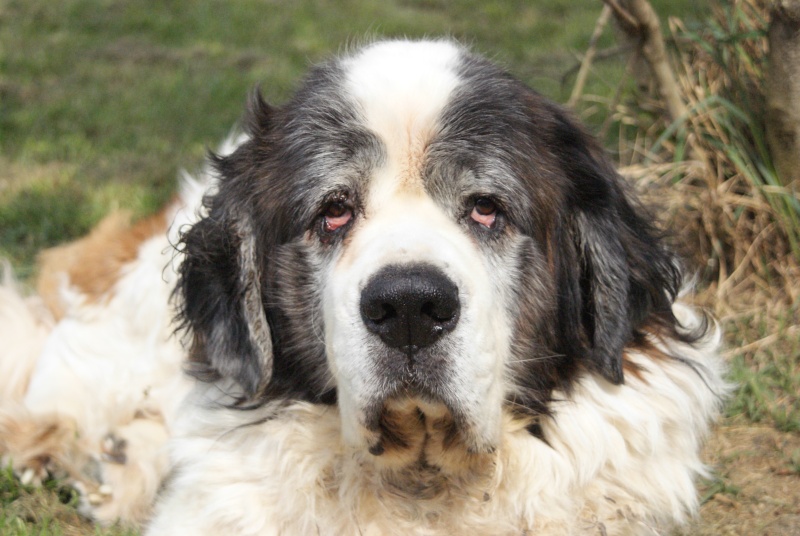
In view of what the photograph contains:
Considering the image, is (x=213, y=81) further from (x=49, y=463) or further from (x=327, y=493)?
(x=327, y=493)

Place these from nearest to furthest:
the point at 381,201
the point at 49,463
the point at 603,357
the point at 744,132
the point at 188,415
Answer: the point at 381,201, the point at 603,357, the point at 188,415, the point at 49,463, the point at 744,132

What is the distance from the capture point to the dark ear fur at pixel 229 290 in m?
3.18

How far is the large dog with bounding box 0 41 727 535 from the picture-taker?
9.48 feet

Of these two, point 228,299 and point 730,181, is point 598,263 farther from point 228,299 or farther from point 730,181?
point 730,181

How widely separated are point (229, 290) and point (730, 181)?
8.09 ft

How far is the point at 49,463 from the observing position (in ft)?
12.3

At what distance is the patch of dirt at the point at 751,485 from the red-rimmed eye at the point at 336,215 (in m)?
1.54

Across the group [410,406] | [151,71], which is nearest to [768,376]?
[410,406]

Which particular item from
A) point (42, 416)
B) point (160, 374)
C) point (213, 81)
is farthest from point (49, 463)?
point (213, 81)

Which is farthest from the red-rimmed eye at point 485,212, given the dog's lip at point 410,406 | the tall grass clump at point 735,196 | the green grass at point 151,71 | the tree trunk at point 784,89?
the green grass at point 151,71

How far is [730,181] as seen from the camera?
4449 mm

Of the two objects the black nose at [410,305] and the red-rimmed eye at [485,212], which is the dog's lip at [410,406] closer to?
the black nose at [410,305]

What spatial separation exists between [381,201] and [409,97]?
34 cm

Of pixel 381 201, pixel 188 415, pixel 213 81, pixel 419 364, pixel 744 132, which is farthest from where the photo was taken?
pixel 213 81
